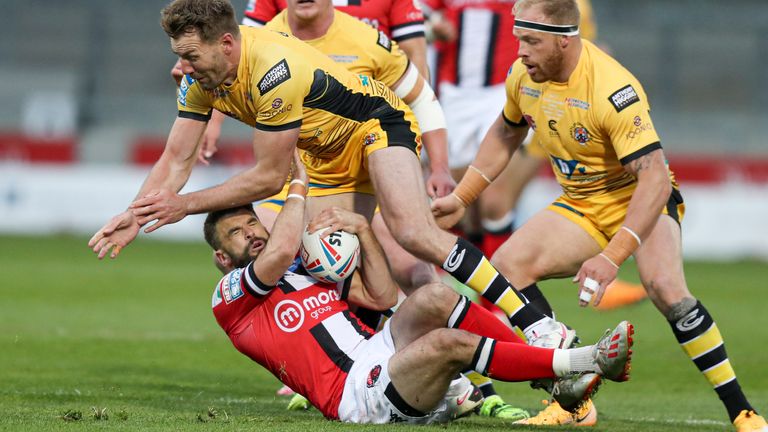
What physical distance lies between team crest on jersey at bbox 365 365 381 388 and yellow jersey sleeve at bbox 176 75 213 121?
6.14ft

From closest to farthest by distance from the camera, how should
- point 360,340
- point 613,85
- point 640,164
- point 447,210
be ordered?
point 360,340, point 640,164, point 613,85, point 447,210

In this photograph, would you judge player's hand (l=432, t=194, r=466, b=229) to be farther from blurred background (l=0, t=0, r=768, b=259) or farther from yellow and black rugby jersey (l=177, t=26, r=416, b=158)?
blurred background (l=0, t=0, r=768, b=259)

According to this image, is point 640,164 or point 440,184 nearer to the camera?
point 640,164

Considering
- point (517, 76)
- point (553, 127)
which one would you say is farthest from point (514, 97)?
point (553, 127)

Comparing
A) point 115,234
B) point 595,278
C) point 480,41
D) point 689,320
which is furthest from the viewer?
point 480,41

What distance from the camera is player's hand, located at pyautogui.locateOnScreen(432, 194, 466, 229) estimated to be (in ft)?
23.6

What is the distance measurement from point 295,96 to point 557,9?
161cm

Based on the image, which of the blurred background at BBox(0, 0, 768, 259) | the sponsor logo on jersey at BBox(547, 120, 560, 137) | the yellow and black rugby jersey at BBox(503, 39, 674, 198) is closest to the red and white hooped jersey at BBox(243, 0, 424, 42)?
the yellow and black rugby jersey at BBox(503, 39, 674, 198)

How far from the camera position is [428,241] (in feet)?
21.1

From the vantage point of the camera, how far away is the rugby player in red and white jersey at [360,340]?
5551mm

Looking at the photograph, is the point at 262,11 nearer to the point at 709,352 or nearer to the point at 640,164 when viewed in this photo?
the point at 640,164

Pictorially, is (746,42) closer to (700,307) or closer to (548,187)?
(548,187)

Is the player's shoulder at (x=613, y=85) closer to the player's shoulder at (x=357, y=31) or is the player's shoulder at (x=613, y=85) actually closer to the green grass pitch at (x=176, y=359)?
the player's shoulder at (x=357, y=31)

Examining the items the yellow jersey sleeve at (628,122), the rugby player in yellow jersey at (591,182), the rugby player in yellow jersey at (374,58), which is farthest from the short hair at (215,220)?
the yellow jersey sleeve at (628,122)
